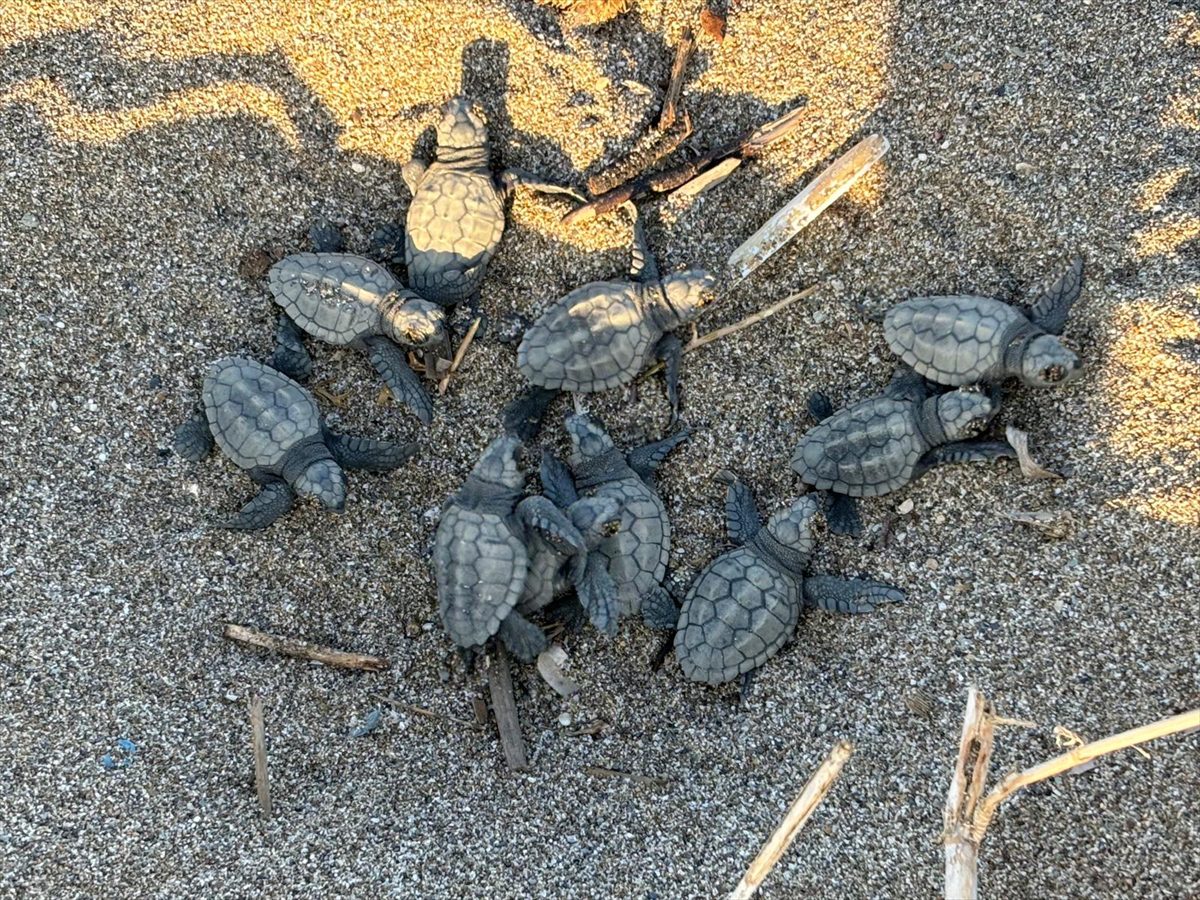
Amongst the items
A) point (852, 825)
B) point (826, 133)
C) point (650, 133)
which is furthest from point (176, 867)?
point (826, 133)

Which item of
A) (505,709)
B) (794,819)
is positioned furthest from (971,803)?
(505,709)

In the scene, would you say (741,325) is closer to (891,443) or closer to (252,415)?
(891,443)

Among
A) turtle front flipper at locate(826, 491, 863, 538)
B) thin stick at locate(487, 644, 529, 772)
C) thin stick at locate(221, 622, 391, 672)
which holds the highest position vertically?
turtle front flipper at locate(826, 491, 863, 538)

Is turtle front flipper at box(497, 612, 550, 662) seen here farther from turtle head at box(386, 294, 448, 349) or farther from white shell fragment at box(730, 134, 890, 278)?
white shell fragment at box(730, 134, 890, 278)

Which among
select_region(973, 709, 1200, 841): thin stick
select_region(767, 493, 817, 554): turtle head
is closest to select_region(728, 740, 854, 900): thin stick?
select_region(973, 709, 1200, 841): thin stick

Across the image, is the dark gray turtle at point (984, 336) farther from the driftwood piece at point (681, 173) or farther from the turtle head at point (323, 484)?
the turtle head at point (323, 484)

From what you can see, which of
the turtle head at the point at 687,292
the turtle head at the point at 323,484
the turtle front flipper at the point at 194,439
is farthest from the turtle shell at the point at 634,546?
the turtle front flipper at the point at 194,439

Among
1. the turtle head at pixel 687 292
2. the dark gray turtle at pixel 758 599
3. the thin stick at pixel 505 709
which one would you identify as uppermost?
the turtle head at pixel 687 292
